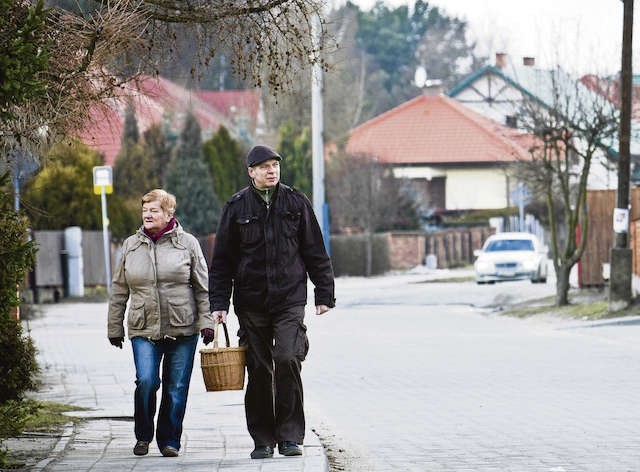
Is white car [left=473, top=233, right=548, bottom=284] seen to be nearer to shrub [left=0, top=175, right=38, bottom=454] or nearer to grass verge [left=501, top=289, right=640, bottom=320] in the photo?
grass verge [left=501, top=289, right=640, bottom=320]

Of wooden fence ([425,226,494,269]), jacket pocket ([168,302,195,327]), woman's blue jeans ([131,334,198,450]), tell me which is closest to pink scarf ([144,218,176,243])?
jacket pocket ([168,302,195,327])

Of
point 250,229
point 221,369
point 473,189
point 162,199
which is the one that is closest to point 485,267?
point 162,199

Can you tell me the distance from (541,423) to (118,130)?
11.8 ft

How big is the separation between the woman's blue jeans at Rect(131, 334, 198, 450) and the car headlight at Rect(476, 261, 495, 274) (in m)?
30.9

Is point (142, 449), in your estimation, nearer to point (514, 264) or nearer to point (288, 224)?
point (288, 224)

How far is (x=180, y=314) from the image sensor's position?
9398mm

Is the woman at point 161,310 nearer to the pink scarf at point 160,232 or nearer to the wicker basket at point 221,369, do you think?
the pink scarf at point 160,232

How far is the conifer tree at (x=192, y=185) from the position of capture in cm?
5191

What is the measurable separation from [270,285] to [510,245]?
3224 centimetres

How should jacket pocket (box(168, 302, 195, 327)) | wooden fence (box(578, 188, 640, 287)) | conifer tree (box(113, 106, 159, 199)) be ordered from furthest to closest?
conifer tree (box(113, 106, 159, 199)) < wooden fence (box(578, 188, 640, 287)) < jacket pocket (box(168, 302, 195, 327))

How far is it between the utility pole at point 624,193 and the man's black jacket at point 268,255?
16.1 m

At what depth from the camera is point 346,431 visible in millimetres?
11445

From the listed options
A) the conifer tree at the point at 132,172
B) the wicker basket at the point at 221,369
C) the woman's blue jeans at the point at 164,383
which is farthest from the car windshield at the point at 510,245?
the wicker basket at the point at 221,369

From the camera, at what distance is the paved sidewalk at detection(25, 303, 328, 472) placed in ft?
29.7
